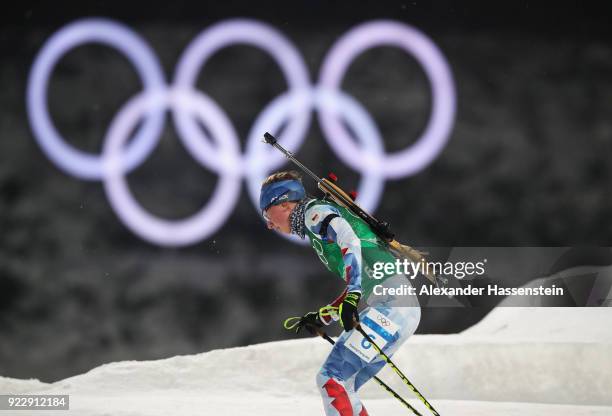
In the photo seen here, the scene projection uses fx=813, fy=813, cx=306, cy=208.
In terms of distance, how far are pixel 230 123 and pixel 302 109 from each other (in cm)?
69

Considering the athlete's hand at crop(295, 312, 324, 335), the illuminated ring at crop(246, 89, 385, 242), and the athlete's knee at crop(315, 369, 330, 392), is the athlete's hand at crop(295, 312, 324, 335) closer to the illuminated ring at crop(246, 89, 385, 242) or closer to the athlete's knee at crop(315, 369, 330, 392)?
the athlete's knee at crop(315, 369, 330, 392)

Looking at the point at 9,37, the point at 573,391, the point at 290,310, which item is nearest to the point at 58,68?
the point at 9,37

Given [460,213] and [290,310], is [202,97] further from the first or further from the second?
[460,213]

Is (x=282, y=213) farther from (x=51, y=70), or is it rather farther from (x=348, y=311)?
(x=51, y=70)

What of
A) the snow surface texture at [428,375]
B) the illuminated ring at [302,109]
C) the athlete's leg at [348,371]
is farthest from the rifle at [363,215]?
the illuminated ring at [302,109]

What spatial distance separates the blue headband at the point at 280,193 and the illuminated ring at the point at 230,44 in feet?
10.0

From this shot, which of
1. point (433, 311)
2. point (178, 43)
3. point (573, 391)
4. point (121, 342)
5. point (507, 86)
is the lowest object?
point (573, 391)

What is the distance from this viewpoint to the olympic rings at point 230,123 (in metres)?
7.60

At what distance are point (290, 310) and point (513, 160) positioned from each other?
253 cm

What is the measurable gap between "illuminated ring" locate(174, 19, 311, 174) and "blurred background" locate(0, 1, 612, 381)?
0.06 metres

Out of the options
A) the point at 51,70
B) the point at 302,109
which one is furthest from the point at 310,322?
the point at 51,70

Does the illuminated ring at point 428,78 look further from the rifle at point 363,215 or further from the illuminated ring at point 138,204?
the rifle at point 363,215

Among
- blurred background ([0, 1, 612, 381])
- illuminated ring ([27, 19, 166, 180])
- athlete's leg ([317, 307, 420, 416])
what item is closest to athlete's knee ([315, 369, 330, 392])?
athlete's leg ([317, 307, 420, 416])

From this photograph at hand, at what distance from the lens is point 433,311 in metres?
7.51
